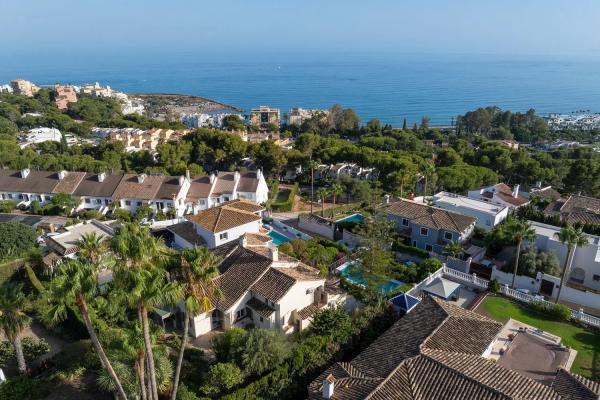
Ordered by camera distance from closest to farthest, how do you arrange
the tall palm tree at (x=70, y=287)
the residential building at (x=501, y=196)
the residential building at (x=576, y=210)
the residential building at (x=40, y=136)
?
the tall palm tree at (x=70, y=287) < the residential building at (x=576, y=210) < the residential building at (x=501, y=196) < the residential building at (x=40, y=136)

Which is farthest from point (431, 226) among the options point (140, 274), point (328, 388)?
point (140, 274)

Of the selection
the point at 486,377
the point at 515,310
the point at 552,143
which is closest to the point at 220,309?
the point at 486,377

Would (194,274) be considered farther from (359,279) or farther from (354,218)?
(354,218)

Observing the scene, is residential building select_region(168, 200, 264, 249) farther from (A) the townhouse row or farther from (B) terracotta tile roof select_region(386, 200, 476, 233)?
(B) terracotta tile roof select_region(386, 200, 476, 233)

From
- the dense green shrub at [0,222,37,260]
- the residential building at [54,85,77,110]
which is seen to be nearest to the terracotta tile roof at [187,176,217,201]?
the dense green shrub at [0,222,37,260]

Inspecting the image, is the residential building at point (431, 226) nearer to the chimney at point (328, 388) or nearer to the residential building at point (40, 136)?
the chimney at point (328, 388)

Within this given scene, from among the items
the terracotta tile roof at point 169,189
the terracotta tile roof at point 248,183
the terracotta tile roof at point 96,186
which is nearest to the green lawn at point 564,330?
the terracotta tile roof at point 248,183
